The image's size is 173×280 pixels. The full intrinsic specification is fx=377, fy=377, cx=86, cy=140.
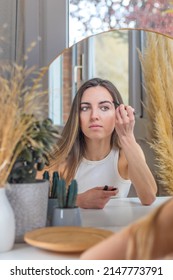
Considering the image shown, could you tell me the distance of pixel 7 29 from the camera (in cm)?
105

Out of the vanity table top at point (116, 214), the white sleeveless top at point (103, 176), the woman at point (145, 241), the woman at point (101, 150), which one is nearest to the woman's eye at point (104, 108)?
the woman at point (101, 150)

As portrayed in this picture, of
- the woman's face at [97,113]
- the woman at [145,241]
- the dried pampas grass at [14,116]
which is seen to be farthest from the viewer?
the woman's face at [97,113]

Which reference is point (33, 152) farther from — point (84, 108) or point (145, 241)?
point (145, 241)

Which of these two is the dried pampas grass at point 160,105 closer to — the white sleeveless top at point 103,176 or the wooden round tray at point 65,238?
the white sleeveless top at point 103,176

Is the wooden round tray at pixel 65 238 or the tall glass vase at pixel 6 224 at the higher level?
the tall glass vase at pixel 6 224

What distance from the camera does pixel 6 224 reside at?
748 millimetres

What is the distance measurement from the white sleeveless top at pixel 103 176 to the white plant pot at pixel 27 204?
0.14m

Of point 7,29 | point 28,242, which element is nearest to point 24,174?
Answer: point 28,242

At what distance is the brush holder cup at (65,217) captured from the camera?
0.84m

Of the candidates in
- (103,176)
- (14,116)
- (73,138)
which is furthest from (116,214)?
(14,116)

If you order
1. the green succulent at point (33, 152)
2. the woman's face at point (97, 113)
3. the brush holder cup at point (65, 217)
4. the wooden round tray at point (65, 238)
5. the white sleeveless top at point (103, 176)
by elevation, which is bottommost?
the wooden round tray at point (65, 238)

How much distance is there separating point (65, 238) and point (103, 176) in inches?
8.5

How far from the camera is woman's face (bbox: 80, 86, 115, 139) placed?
936 millimetres
